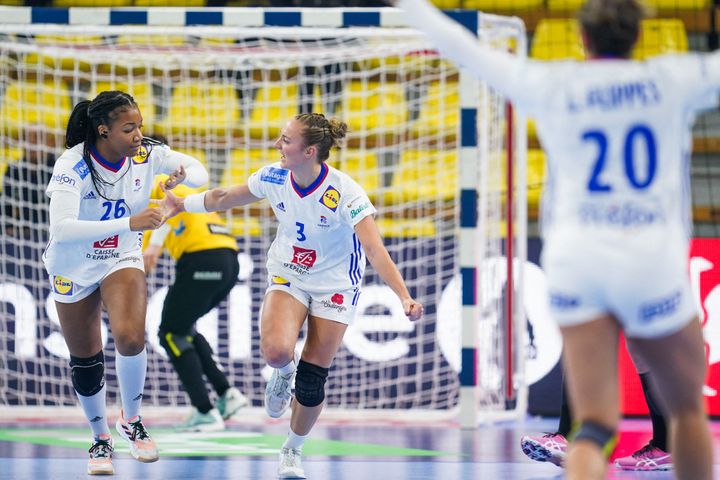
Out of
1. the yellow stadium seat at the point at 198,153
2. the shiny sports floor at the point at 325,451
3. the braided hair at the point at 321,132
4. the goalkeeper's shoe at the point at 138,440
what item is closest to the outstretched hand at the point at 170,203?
the braided hair at the point at 321,132

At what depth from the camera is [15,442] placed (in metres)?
6.85

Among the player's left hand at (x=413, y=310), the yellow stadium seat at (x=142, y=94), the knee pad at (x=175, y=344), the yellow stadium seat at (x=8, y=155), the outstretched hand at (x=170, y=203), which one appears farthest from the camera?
the yellow stadium seat at (x=142, y=94)

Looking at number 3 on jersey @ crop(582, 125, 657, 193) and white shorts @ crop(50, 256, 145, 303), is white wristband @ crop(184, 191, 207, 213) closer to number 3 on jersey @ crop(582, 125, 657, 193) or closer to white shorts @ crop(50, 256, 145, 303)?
white shorts @ crop(50, 256, 145, 303)

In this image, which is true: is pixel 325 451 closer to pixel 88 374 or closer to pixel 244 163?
pixel 88 374

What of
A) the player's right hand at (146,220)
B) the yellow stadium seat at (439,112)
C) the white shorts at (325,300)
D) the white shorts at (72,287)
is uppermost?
the yellow stadium seat at (439,112)

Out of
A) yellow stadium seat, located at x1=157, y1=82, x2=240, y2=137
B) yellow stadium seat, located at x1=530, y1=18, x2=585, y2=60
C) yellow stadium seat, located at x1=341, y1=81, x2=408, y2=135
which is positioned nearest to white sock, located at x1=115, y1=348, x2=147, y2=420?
yellow stadium seat, located at x1=157, y1=82, x2=240, y2=137

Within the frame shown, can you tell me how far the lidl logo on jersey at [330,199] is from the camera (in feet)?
17.9

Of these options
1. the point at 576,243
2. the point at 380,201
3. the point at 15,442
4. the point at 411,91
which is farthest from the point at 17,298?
the point at 576,243

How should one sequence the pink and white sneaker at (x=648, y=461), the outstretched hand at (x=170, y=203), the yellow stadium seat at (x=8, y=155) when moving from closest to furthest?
the outstretched hand at (x=170, y=203) → the pink and white sneaker at (x=648, y=461) → the yellow stadium seat at (x=8, y=155)

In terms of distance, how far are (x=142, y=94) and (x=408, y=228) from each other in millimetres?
2722

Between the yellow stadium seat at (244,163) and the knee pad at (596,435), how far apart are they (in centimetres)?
627

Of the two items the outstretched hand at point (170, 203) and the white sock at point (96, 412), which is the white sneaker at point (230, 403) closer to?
the white sock at point (96, 412)

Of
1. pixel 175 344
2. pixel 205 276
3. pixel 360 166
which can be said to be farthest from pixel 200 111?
pixel 175 344

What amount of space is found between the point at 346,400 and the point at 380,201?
6.17ft
